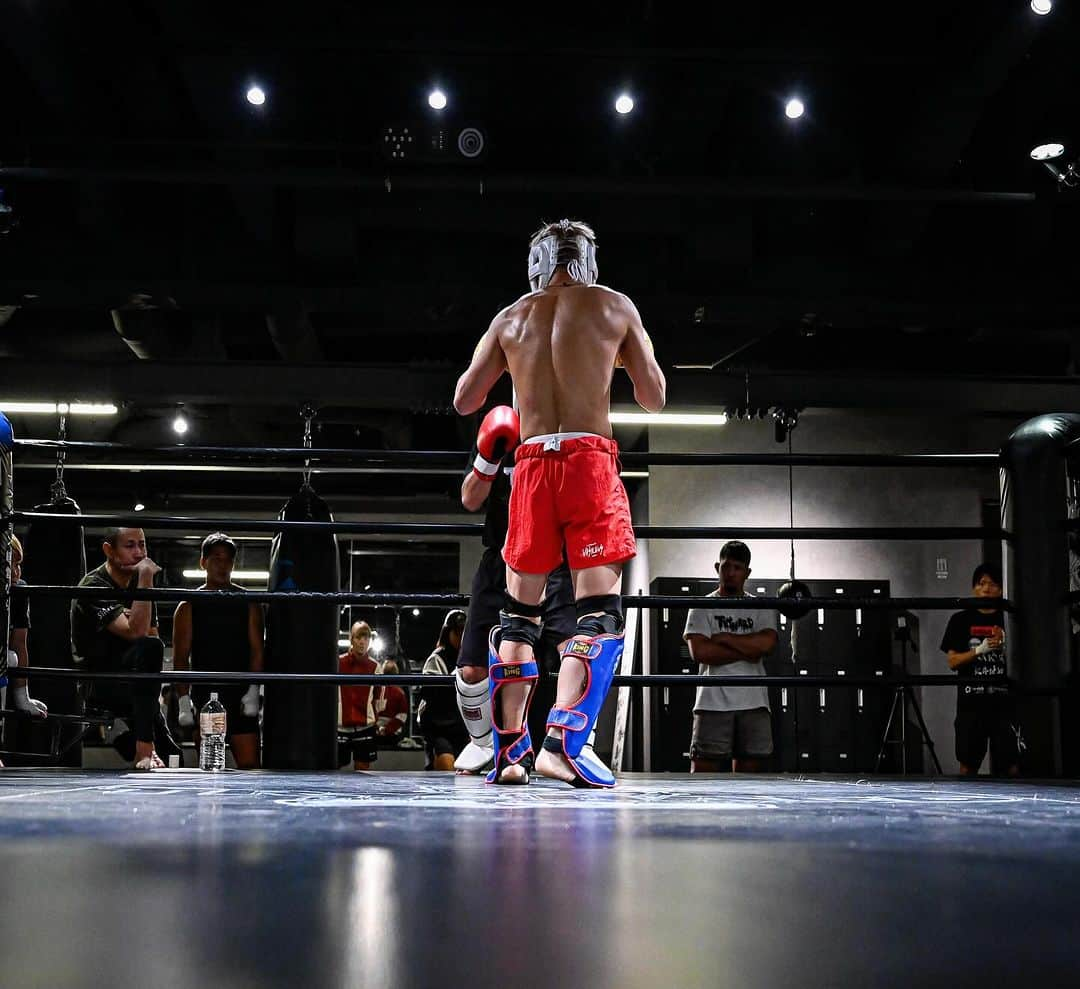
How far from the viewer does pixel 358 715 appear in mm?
9922

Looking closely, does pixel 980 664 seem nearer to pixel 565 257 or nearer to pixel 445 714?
pixel 445 714

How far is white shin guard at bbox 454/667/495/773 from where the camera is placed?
127 inches

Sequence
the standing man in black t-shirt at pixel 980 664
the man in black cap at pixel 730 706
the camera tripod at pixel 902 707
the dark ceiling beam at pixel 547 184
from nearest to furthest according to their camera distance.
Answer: the man in black cap at pixel 730 706, the dark ceiling beam at pixel 547 184, the standing man in black t-shirt at pixel 980 664, the camera tripod at pixel 902 707

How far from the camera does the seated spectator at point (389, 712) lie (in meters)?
10.5

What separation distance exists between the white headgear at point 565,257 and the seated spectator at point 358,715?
22.6 feet

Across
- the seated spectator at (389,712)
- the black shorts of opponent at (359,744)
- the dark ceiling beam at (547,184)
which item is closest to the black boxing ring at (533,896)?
the dark ceiling beam at (547,184)

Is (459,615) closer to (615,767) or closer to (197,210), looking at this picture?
(615,767)

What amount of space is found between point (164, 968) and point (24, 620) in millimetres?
3341

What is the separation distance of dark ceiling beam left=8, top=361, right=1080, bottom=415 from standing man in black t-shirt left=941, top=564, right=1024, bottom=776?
150 centimetres

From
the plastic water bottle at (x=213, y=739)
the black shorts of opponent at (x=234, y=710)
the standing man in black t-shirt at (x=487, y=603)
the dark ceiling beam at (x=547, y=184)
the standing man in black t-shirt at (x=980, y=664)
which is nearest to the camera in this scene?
the standing man in black t-shirt at (x=487, y=603)

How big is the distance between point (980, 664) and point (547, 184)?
10.9ft

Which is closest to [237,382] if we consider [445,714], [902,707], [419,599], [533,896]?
[445,714]

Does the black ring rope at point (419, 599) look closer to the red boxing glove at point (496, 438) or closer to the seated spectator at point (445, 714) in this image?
the red boxing glove at point (496, 438)

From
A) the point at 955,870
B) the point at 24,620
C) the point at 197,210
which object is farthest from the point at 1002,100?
the point at 955,870
